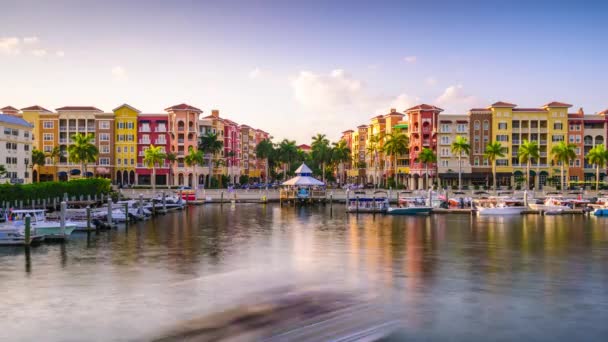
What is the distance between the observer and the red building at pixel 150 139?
13000cm

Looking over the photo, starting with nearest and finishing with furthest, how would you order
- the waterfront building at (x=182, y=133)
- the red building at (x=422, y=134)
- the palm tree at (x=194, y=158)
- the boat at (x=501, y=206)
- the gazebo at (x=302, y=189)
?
the boat at (x=501, y=206) → the gazebo at (x=302, y=189) → the palm tree at (x=194, y=158) → the red building at (x=422, y=134) → the waterfront building at (x=182, y=133)

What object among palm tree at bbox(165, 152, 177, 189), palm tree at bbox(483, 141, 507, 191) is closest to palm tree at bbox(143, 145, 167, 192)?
palm tree at bbox(165, 152, 177, 189)

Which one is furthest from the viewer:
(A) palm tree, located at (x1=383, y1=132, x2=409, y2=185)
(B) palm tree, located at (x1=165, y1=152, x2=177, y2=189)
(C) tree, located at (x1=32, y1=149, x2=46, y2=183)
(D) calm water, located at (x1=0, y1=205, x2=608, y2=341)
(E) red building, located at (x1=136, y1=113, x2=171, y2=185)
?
(E) red building, located at (x1=136, y1=113, x2=171, y2=185)

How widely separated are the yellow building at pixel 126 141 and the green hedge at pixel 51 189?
137ft

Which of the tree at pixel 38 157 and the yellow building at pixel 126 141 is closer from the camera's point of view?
the tree at pixel 38 157

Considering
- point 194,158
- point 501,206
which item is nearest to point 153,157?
point 194,158

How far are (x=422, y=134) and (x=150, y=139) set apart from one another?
66.3 m

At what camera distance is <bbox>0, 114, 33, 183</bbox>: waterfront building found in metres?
89.4

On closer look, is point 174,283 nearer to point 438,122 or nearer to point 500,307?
point 500,307

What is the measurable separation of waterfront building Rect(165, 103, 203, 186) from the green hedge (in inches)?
1570

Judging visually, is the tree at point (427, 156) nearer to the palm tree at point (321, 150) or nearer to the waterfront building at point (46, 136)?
the palm tree at point (321, 150)

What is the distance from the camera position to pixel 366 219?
68688mm

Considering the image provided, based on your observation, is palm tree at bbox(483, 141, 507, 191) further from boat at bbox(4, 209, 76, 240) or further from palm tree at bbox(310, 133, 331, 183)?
boat at bbox(4, 209, 76, 240)

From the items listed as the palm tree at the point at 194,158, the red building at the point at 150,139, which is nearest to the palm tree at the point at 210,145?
the palm tree at the point at 194,158
